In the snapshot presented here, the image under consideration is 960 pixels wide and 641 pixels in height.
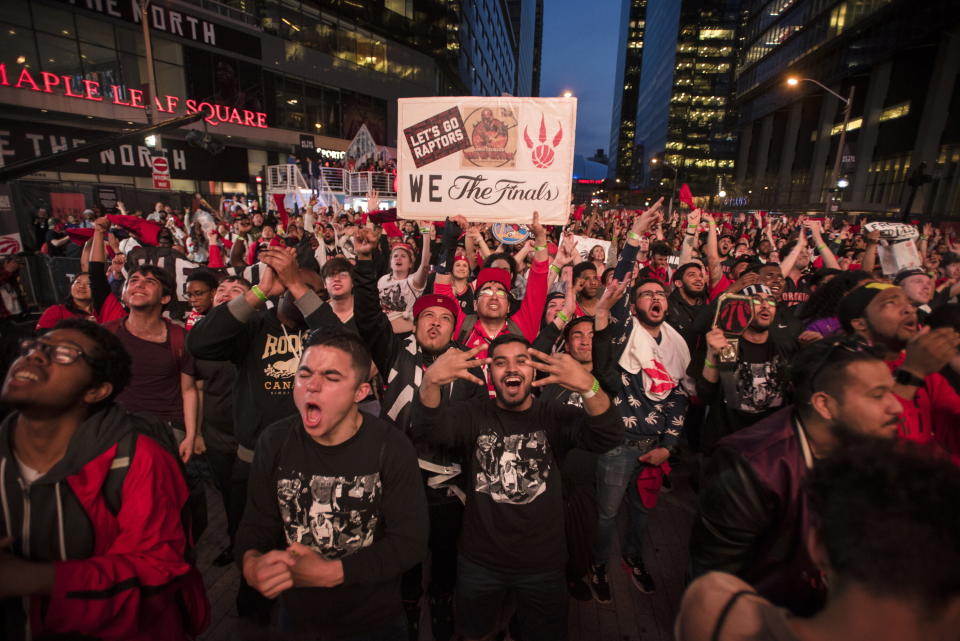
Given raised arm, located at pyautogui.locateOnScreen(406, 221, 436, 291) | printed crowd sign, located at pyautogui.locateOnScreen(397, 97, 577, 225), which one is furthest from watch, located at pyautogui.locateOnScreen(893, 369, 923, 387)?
raised arm, located at pyautogui.locateOnScreen(406, 221, 436, 291)

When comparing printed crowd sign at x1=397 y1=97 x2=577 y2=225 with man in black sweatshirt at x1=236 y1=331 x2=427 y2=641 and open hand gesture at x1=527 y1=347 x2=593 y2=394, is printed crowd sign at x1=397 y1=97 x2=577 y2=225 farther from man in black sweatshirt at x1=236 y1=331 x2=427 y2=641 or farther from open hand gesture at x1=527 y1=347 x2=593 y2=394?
man in black sweatshirt at x1=236 y1=331 x2=427 y2=641

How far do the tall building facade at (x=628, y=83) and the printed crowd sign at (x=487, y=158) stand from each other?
450 feet

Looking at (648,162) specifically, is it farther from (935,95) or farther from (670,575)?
(670,575)

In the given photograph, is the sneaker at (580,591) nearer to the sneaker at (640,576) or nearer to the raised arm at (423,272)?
the sneaker at (640,576)

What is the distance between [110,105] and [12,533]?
29969 mm

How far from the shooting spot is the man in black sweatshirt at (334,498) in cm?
197

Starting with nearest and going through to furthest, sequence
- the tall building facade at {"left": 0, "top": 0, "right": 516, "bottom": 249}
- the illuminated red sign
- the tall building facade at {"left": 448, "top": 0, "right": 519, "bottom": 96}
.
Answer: the illuminated red sign, the tall building facade at {"left": 0, "top": 0, "right": 516, "bottom": 249}, the tall building facade at {"left": 448, "top": 0, "right": 519, "bottom": 96}

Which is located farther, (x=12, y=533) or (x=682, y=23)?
(x=682, y=23)

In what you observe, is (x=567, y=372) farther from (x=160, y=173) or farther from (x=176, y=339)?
(x=160, y=173)

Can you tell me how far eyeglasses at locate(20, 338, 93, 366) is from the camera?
172 centimetres

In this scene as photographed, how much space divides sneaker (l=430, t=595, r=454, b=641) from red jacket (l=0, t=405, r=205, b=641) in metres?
1.68

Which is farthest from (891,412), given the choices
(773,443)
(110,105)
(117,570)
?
(110,105)

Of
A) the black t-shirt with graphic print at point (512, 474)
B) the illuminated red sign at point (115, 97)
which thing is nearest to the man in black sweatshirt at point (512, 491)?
Answer: the black t-shirt with graphic print at point (512, 474)

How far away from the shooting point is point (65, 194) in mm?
17375
